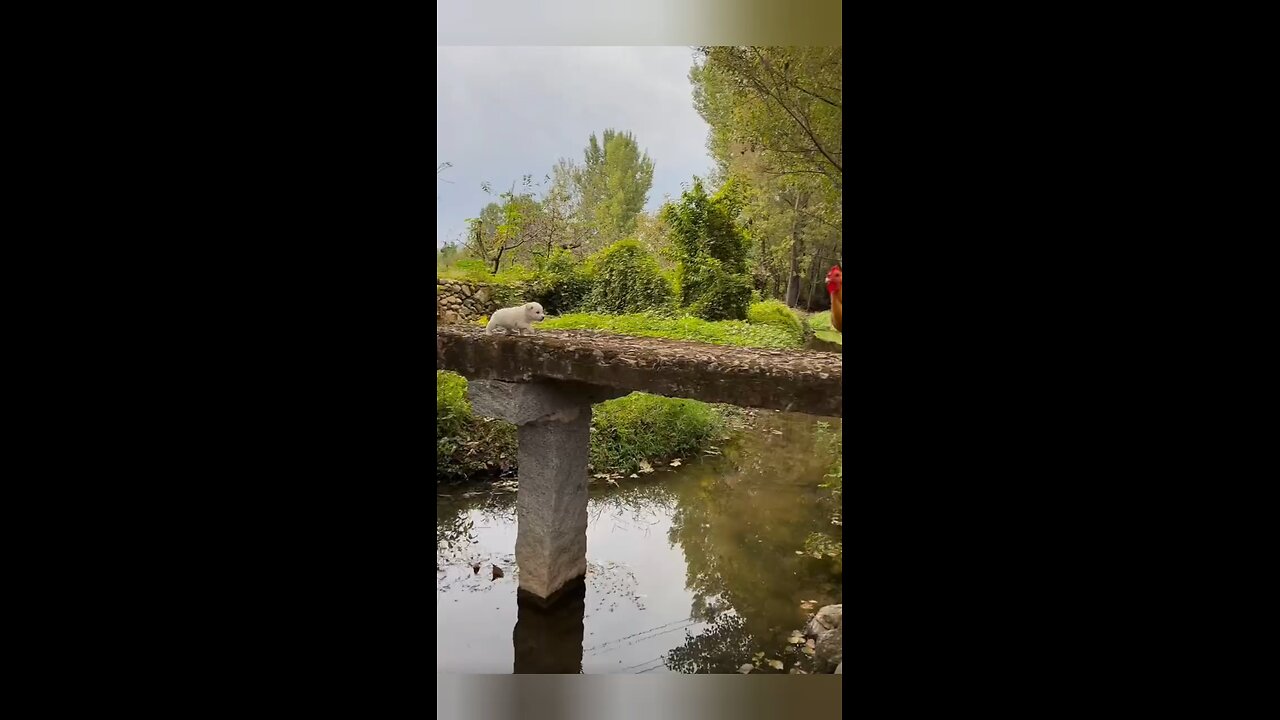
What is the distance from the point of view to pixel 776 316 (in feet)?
16.3

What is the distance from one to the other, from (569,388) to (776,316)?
200cm

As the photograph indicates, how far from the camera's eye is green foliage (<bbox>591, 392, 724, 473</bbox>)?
503cm

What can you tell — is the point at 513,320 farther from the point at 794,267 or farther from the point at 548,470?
the point at 794,267

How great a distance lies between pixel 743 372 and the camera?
2.67 m

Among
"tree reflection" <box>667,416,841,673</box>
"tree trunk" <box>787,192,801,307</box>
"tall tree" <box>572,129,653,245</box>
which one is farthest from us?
"tree trunk" <box>787,192,801,307</box>

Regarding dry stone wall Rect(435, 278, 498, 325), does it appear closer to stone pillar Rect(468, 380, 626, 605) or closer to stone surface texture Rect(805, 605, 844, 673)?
stone pillar Rect(468, 380, 626, 605)

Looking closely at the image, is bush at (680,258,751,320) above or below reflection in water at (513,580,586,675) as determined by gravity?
above

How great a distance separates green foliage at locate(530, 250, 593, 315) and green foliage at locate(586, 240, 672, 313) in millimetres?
71

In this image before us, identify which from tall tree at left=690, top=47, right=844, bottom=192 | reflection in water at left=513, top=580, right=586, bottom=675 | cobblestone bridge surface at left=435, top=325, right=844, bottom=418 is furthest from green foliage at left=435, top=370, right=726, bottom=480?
tall tree at left=690, top=47, right=844, bottom=192

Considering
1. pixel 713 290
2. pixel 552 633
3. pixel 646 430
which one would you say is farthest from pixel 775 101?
pixel 552 633

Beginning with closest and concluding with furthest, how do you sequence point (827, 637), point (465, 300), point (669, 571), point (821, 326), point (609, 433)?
point (827, 637) < point (669, 571) < point (465, 300) < point (821, 326) < point (609, 433)

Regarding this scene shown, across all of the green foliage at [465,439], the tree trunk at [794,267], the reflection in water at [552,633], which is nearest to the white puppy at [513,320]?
the reflection in water at [552,633]
